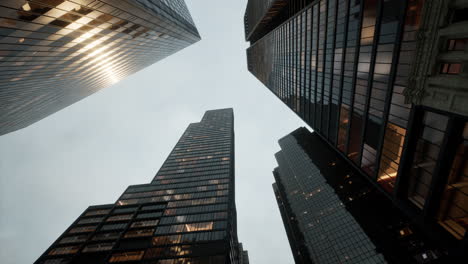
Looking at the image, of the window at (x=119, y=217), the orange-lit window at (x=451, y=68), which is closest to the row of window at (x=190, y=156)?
the window at (x=119, y=217)

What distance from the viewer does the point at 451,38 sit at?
45.3 ft

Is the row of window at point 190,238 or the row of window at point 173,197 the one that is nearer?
the row of window at point 190,238

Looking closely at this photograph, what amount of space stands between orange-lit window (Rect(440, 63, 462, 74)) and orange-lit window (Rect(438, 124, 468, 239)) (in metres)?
3.93

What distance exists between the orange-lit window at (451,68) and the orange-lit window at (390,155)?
6.50 m

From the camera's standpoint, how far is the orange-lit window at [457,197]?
14320 millimetres

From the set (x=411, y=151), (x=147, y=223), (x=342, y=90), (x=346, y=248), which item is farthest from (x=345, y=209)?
(x=147, y=223)

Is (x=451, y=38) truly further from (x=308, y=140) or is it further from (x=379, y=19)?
(x=308, y=140)

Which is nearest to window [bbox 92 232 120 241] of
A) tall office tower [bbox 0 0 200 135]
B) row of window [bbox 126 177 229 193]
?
row of window [bbox 126 177 229 193]

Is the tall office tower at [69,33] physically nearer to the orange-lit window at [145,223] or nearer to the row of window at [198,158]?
the orange-lit window at [145,223]

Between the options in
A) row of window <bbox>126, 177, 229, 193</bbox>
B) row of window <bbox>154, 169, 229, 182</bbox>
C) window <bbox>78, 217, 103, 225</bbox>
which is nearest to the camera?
window <bbox>78, 217, 103, 225</bbox>

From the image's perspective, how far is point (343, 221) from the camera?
204 ft

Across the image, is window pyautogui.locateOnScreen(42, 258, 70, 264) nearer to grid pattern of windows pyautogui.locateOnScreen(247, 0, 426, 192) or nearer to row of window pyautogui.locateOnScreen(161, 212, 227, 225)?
row of window pyautogui.locateOnScreen(161, 212, 227, 225)

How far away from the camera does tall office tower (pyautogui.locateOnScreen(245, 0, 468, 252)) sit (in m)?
14.1

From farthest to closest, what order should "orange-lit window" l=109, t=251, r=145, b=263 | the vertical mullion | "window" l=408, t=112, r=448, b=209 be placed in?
"orange-lit window" l=109, t=251, r=145, b=263
the vertical mullion
"window" l=408, t=112, r=448, b=209
